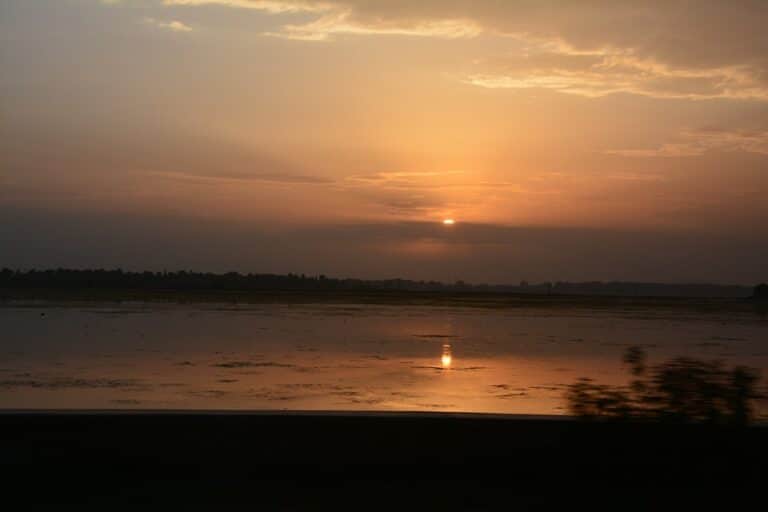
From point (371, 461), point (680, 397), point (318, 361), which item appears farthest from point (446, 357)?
point (371, 461)

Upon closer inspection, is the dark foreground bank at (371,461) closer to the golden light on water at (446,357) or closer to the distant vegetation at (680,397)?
the distant vegetation at (680,397)

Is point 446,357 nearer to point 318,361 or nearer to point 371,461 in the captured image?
point 318,361

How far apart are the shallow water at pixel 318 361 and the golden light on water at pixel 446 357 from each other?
0.13 m

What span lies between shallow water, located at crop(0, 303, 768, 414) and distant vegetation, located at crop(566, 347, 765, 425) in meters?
7.31

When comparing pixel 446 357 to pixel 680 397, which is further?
pixel 446 357

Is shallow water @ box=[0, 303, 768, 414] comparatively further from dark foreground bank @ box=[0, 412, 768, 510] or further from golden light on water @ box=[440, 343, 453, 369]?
dark foreground bank @ box=[0, 412, 768, 510]

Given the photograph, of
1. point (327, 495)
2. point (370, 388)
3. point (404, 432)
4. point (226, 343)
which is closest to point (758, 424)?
point (404, 432)

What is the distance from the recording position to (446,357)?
26.6 m

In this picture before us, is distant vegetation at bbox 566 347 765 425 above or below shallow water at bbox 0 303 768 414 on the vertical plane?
above

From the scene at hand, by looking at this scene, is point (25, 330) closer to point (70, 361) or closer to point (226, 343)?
point (226, 343)

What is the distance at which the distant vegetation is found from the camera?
23.0ft

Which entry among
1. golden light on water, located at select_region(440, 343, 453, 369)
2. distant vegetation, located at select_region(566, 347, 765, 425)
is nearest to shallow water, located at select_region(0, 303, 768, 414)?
golden light on water, located at select_region(440, 343, 453, 369)

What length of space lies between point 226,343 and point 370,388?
501 inches

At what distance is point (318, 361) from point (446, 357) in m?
4.40
